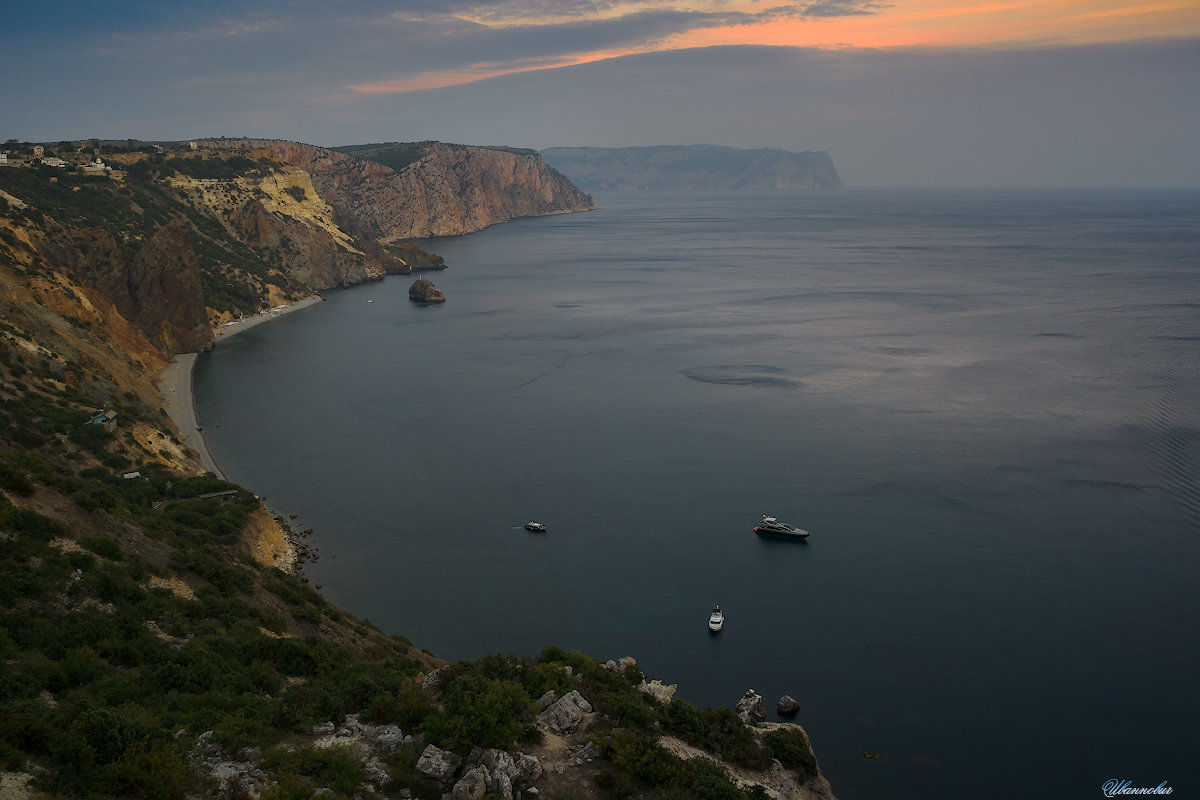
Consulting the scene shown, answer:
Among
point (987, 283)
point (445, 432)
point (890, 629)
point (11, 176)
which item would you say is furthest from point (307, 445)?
point (987, 283)

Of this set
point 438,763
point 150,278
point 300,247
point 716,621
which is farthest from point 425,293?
point 438,763

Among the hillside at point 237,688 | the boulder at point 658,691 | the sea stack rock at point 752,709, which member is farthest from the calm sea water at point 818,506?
the hillside at point 237,688

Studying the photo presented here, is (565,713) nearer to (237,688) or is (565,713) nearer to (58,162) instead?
(237,688)

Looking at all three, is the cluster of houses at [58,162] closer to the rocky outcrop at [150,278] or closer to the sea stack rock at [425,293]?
the rocky outcrop at [150,278]

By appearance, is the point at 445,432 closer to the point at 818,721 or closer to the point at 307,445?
the point at 307,445

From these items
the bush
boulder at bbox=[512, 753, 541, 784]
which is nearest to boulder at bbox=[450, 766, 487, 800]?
boulder at bbox=[512, 753, 541, 784]
